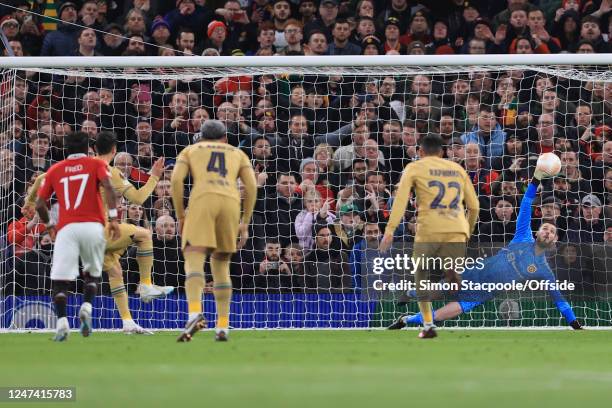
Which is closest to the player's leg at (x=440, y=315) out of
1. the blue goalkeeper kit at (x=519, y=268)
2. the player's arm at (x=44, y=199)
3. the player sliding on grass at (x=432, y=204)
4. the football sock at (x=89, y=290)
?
the blue goalkeeper kit at (x=519, y=268)

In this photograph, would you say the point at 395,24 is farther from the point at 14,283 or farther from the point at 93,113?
the point at 14,283

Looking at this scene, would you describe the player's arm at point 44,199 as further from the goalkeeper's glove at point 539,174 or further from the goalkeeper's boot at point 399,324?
the goalkeeper's glove at point 539,174

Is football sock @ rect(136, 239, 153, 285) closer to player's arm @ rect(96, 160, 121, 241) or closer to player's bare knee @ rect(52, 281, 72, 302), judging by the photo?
player's arm @ rect(96, 160, 121, 241)

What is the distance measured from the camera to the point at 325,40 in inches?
727

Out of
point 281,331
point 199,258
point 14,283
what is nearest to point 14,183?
point 14,283

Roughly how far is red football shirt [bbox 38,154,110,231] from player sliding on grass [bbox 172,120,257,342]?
907 millimetres

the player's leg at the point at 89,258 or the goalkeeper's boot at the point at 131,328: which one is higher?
the player's leg at the point at 89,258

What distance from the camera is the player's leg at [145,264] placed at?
1390 centimetres

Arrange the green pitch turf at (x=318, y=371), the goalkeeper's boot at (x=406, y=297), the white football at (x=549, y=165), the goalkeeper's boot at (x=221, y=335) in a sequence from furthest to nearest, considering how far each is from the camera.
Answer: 1. the goalkeeper's boot at (x=406, y=297)
2. the white football at (x=549, y=165)
3. the goalkeeper's boot at (x=221, y=335)
4. the green pitch turf at (x=318, y=371)

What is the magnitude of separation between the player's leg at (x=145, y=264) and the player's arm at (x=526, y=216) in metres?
4.05

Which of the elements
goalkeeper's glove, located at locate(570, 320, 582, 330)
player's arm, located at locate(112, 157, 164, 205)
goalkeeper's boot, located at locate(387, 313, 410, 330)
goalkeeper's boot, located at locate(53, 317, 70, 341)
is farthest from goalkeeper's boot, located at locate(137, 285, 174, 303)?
goalkeeper's glove, located at locate(570, 320, 582, 330)

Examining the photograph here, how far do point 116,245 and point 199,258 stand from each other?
7.98 feet

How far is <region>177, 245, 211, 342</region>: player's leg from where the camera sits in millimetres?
11594

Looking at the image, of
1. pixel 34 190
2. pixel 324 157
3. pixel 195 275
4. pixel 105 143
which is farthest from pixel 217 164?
pixel 324 157
